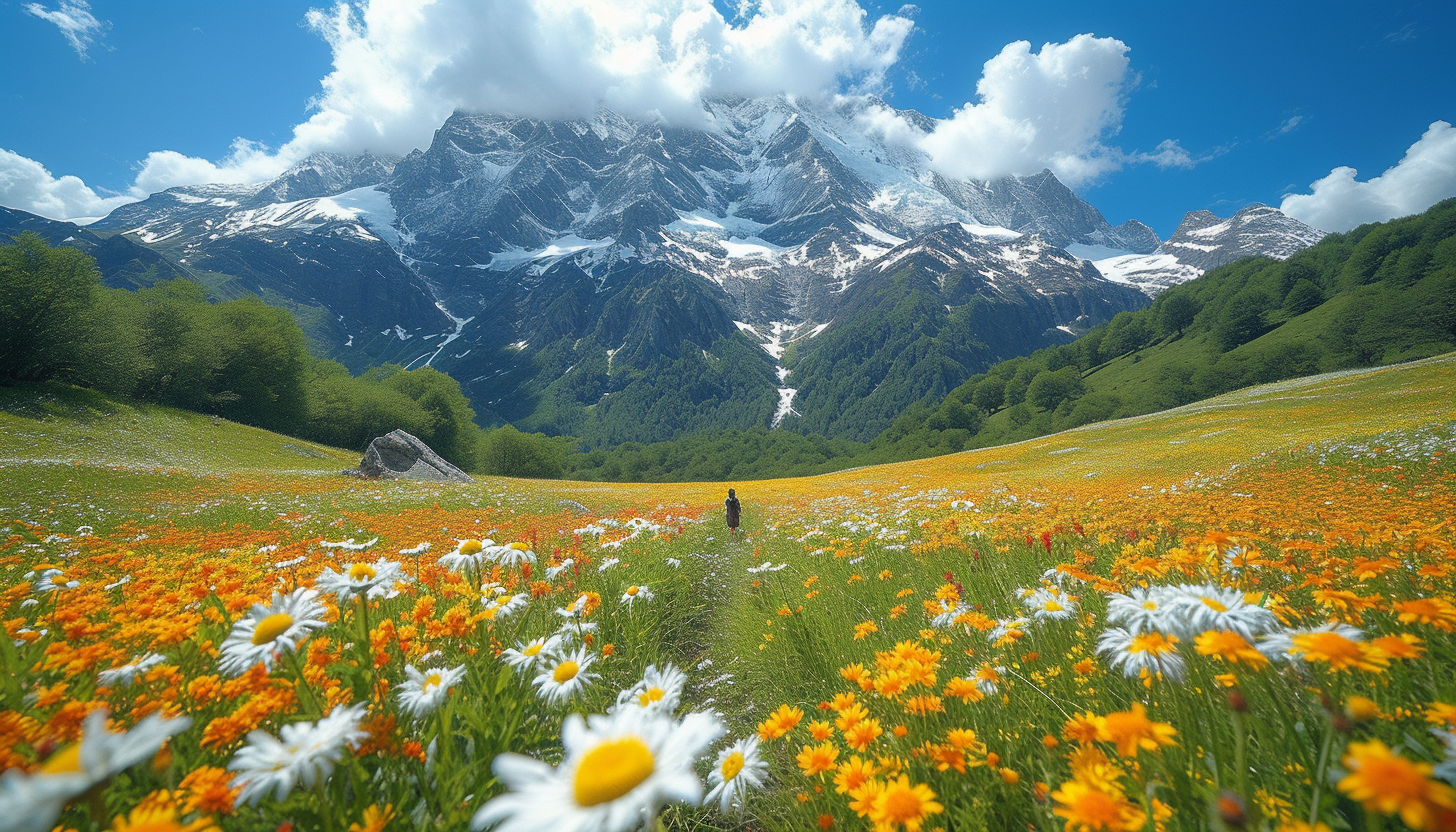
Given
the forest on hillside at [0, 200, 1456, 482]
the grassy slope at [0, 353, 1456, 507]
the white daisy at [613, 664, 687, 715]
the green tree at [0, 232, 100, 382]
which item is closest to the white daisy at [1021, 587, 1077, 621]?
the white daisy at [613, 664, 687, 715]

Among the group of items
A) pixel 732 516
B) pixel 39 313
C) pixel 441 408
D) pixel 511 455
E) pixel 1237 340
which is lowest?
pixel 511 455

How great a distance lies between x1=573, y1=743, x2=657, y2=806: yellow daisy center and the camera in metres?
1.06

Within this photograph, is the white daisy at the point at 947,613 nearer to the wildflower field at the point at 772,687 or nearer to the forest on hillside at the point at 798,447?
the wildflower field at the point at 772,687

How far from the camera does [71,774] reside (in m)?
0.93

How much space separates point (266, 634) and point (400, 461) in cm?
3349

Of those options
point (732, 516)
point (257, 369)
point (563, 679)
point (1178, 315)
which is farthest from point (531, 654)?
point (1178, 315)

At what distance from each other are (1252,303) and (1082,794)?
129765 mm

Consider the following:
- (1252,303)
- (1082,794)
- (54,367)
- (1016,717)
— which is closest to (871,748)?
(1016,717)

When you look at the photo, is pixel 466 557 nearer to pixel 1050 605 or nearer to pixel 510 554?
pixel 510 554

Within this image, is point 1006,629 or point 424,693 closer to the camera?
point 424,693

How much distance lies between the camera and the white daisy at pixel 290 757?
1.43m

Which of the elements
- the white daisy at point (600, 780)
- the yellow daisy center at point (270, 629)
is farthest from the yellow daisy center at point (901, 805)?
the yellow daisy center at point (270, 629)

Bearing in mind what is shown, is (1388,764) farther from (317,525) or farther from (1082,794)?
(317,525)

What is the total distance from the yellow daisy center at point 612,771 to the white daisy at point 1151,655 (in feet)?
6.05
